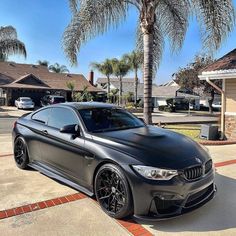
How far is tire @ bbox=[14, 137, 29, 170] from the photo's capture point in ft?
20.9

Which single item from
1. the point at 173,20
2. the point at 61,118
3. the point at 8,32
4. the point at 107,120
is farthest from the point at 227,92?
the point at 8,32

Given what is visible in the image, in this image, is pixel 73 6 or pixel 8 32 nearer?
pixel 73 6

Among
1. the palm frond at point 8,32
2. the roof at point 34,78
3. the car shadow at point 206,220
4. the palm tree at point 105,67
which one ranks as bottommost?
the car shadow at point 206,220

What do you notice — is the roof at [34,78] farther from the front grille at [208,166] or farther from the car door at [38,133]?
the front grille at [208,166]

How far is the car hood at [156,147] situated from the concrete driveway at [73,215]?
78cm

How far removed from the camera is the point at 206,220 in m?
4.15

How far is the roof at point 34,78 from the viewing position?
136ft

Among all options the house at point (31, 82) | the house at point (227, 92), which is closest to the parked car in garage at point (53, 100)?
the house at point (31, 82)

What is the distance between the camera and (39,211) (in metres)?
4.37

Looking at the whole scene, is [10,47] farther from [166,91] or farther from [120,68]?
[166,91]

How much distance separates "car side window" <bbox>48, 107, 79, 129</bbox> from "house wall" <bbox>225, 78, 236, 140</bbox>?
7.24 metres

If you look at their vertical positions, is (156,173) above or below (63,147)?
below

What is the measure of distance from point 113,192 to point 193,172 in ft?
3.63

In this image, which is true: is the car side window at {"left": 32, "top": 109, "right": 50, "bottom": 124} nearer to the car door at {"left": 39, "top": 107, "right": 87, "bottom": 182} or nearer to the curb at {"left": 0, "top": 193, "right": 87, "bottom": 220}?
the car door at {"left": 39, "top": 107, "right": 87, "bottom": 182}
